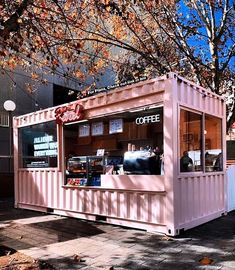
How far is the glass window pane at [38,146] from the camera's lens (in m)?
10.9

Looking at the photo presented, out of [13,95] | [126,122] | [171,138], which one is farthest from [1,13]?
[13,95]

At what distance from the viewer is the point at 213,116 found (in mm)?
9398

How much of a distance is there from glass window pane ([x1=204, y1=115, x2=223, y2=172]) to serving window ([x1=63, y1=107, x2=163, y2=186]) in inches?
59.3

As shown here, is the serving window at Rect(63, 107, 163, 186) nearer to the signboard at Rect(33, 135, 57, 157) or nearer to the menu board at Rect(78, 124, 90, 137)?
the menu board at Rect(78, 124, 90, 137)

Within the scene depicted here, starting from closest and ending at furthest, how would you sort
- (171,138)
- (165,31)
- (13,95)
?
(171,138), (165,31), (13,95)

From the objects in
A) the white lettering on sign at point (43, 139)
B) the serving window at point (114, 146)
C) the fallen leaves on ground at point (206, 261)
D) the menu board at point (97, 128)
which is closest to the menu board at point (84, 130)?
the serving window at point (114, 146)

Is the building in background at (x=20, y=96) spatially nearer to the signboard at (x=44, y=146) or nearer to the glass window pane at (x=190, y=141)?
the signboard at (x=44, y=146)

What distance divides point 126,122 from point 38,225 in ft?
10.7

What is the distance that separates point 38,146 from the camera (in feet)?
37.7

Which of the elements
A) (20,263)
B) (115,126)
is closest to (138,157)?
(115,126)

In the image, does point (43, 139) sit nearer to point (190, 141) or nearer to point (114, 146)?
point (114, 146)

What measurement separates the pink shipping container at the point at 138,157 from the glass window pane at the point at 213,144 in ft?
0.08

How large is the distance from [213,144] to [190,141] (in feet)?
4.09

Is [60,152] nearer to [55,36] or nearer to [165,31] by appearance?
[55,36]
